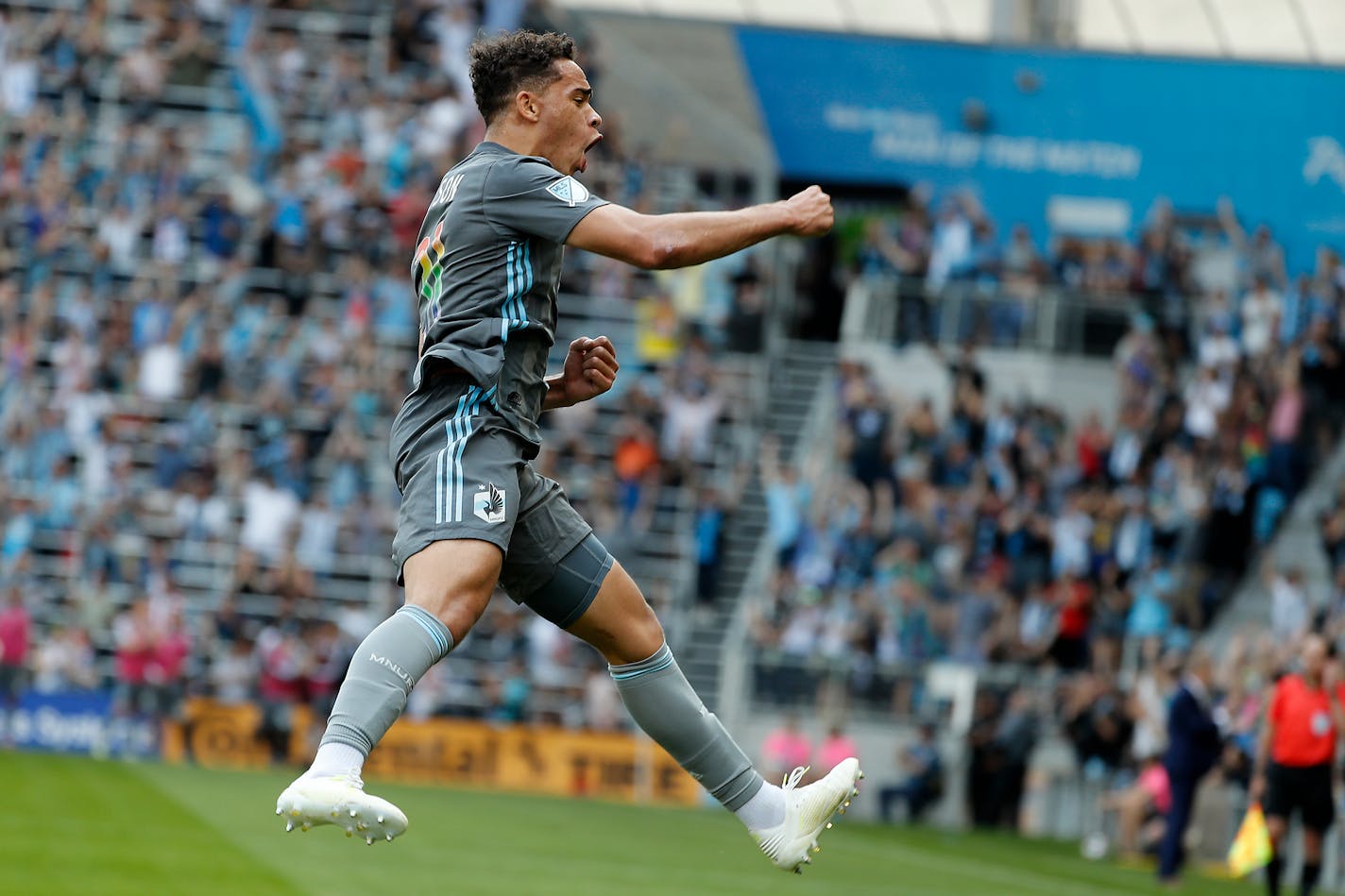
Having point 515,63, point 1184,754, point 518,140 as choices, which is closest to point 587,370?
point 518,140

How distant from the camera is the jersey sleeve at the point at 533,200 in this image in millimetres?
5945

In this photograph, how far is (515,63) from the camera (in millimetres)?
6156

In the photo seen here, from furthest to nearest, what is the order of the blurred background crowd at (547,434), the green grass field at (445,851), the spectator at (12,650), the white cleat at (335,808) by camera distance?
the blurred background crowd at (547,434)
the spectator at (12,650)
the green grass field at (445,851)
the white cleat at (335,808)

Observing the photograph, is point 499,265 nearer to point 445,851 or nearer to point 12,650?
point 445,851

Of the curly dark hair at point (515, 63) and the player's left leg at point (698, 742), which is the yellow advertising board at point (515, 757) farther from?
the curly dark hair at point (515, 63)

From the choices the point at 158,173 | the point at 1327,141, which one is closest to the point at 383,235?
the point at 158,173

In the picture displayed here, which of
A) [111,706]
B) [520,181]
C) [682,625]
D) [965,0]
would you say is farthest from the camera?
[965,0]

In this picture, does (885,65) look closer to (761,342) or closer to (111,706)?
(761,342)

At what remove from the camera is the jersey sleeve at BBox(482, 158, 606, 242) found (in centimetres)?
595

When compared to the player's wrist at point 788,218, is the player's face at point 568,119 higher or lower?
higher

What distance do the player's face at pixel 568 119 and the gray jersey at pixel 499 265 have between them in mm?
146

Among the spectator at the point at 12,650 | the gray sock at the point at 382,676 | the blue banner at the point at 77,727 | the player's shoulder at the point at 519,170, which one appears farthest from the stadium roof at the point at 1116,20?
the gray sock at the point at 382,676

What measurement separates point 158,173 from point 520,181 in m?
21.3

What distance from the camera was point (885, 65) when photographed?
28.5 metres
